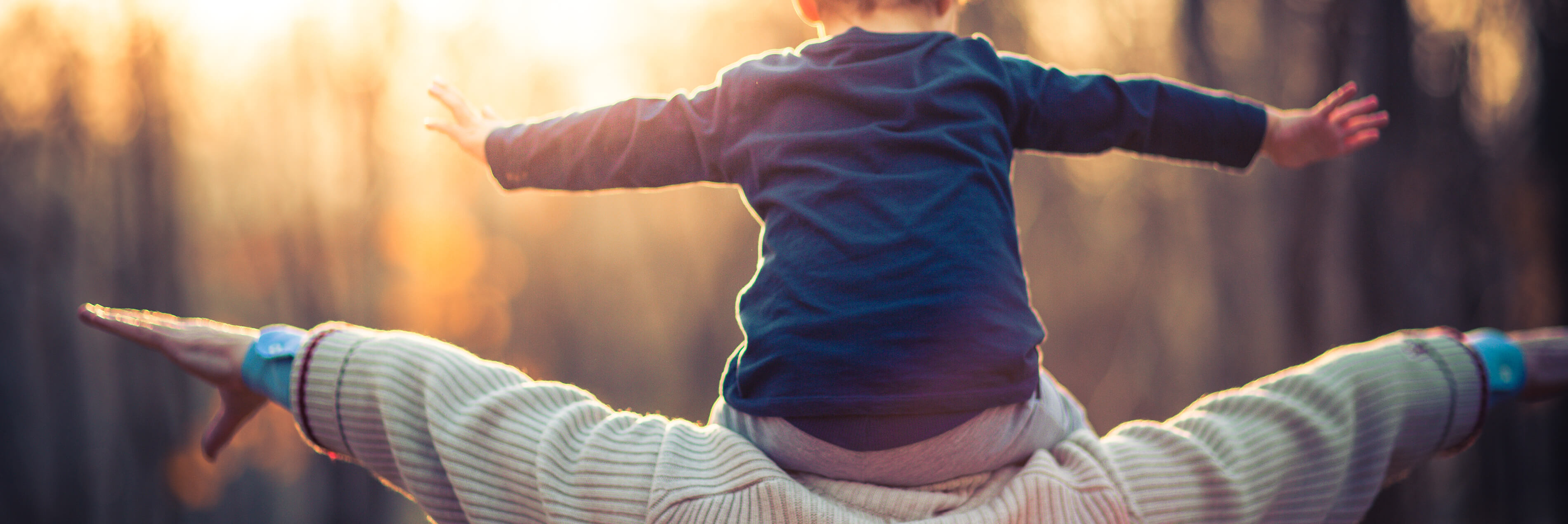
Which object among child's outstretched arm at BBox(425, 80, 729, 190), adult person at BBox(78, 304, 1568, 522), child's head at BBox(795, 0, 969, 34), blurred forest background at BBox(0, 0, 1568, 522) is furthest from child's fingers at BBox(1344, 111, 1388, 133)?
blurred forest background at BBox(0, 0, 1568, 522)

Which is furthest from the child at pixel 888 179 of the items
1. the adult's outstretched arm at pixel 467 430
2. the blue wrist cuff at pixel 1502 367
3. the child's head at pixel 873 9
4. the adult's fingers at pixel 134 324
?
the adult's fingers at pixel 134 324

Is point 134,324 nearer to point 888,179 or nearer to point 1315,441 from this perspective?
point 888,179

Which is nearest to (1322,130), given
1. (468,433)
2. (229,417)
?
(468,433)

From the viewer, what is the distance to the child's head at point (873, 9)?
1.07 m

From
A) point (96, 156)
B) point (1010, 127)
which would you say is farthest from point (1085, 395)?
point (96, 156)

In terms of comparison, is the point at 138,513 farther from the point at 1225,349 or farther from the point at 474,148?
the point at 1225,349

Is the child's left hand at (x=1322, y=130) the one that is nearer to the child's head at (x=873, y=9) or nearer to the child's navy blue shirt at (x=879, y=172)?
the child's navy blue shirt at (x=879, y=172)

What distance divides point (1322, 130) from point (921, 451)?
28.8 inches

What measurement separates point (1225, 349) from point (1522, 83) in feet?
4.91

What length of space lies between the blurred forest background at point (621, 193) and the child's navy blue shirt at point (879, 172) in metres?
2.43

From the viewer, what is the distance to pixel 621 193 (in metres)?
6.48

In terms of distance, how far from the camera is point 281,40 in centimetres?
450

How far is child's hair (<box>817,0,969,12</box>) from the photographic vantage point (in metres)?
1.07

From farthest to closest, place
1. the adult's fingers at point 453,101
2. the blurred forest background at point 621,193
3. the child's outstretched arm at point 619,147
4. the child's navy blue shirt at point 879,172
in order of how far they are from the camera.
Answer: the blurred forest background at point 621,193
the adult's fingers at point 453,101
the child's outstretched arm at point 619,147
the child's navy blue shirt at point 879,172
